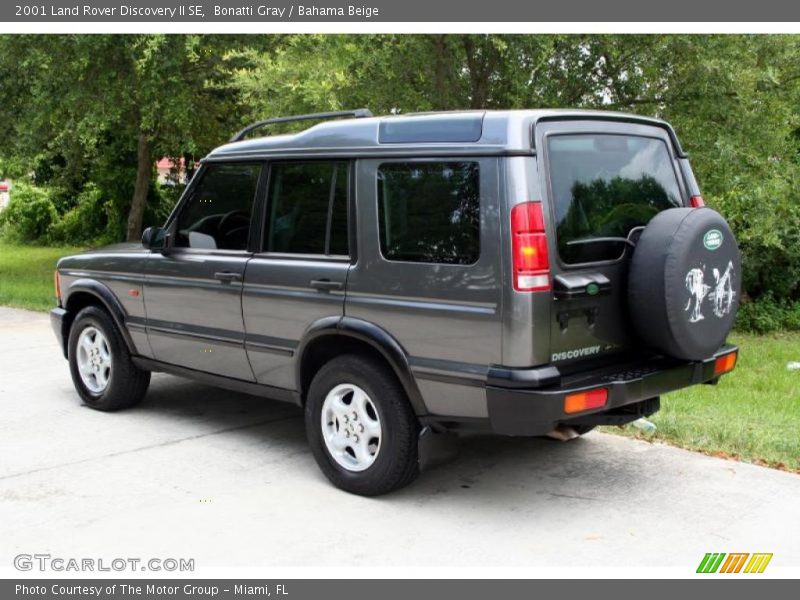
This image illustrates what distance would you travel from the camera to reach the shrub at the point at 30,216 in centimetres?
Result: 2952

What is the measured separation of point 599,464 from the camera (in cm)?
548

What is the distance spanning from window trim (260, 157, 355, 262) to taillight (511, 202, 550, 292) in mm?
1086

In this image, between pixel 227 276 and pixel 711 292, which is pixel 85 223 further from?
pixel 711 292

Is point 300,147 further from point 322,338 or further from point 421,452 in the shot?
point 421,452

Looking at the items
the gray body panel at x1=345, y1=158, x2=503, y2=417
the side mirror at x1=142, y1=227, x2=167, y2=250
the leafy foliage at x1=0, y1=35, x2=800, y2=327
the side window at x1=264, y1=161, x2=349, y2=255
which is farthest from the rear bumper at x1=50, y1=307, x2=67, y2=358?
the leafy foliage at x1=0, y1=35, x2=800, y2=327

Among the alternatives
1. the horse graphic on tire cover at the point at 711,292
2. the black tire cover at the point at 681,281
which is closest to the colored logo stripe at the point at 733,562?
the black tire cover at the point at 681,281

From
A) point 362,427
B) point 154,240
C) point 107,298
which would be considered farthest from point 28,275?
point 362,427

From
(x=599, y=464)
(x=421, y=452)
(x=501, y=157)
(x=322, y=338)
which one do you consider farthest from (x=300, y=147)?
(x=599, y=464)

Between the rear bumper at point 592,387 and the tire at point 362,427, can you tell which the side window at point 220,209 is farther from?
the rear bumper at point 592,387

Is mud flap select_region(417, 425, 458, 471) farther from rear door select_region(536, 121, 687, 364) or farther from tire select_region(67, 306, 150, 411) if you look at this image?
tire select_region(67, 306, 150, 411)

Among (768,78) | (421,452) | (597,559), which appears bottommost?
(597,559)

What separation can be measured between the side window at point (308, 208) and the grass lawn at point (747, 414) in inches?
96.7

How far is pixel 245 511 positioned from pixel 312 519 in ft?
1.26

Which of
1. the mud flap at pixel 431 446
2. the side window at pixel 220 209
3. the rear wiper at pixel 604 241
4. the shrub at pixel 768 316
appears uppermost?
the side window at pixel 220 209
